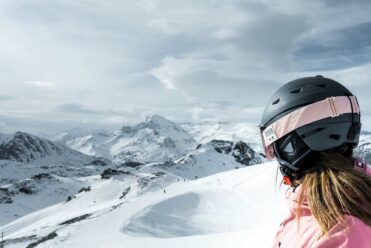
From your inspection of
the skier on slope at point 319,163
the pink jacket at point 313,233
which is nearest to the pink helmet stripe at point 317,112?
the skier on slope at point 319,163

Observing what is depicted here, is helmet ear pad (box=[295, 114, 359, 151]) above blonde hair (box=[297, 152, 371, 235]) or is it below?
above

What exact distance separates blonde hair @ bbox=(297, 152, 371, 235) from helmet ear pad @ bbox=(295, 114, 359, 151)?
146mm

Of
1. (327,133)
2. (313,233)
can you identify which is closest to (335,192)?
(313,233)

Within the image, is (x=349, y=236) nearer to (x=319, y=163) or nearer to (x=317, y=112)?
(x=319, y=163)

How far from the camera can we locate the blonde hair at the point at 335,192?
2.36 m

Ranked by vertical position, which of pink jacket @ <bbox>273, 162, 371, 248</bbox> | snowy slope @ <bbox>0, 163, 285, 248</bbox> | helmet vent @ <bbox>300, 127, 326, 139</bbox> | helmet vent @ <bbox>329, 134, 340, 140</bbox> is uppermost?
helmet vent @ <bbox>300, 127, 326, 139</bbox>

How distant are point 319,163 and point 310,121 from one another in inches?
12.2

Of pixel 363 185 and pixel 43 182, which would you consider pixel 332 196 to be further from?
pixel 43 182

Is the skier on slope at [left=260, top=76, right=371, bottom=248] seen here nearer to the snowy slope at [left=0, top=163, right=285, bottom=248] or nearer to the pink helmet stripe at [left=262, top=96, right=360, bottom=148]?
the pink helmet stripe at [left=262, top=96, right=360, bottom=148]

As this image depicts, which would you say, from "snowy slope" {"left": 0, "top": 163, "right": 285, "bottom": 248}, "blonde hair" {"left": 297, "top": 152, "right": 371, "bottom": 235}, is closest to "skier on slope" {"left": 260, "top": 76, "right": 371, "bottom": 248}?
"blonde hair" {"left": 297, "top": 152, "right": 371, "bottom": 235}

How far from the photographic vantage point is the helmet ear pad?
290 cm

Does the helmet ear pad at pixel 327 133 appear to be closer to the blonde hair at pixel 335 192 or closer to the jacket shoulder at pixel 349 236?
the blonde hair at pixel 335 192

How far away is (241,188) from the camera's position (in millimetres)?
45844

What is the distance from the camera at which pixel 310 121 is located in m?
2.99
